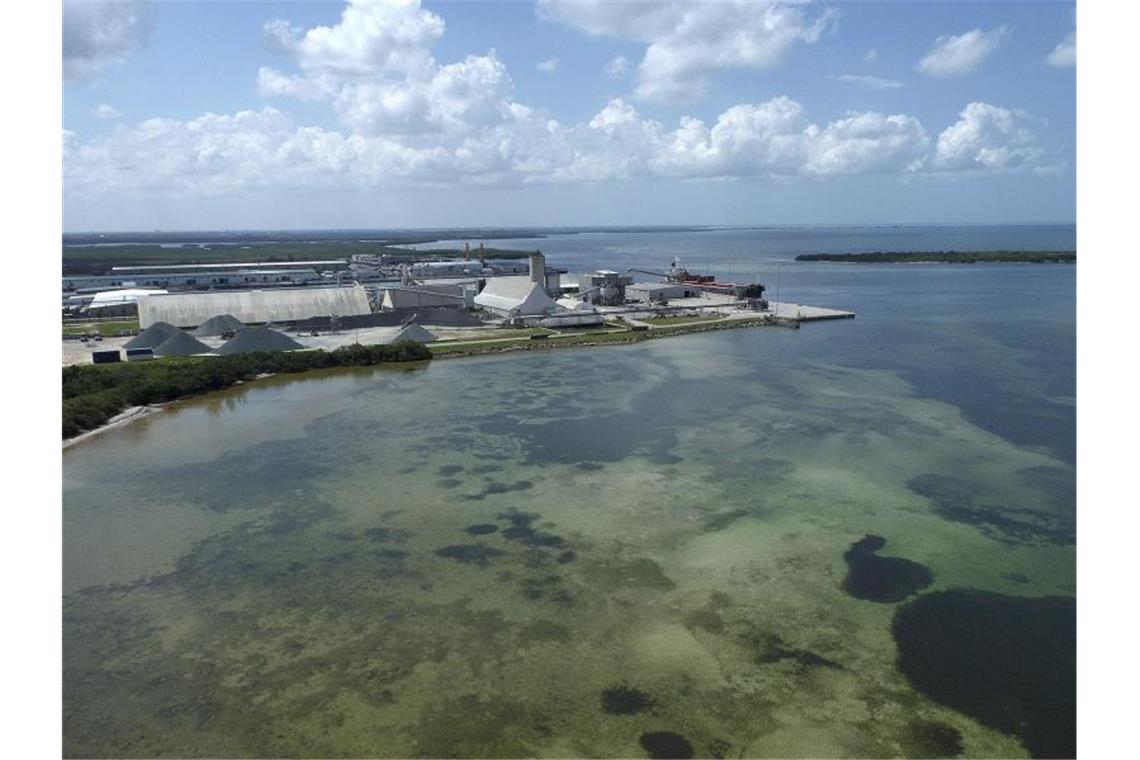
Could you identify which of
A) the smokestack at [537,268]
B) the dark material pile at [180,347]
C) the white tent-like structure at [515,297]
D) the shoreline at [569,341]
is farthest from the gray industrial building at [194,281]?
the shoreline at [569,341]

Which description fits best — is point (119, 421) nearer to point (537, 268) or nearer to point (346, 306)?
point (346, 306)

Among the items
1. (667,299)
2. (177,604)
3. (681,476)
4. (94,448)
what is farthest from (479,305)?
(177,604)

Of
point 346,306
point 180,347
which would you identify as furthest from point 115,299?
point 180,347

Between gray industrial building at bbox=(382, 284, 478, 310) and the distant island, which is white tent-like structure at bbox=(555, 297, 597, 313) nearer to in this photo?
gray industrial building at bbox=(382, 284, 478, 310)

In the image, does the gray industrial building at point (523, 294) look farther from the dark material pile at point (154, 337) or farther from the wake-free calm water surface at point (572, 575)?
the wake-free calm water surface at point (572, 575)

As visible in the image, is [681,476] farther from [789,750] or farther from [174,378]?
[174,378]

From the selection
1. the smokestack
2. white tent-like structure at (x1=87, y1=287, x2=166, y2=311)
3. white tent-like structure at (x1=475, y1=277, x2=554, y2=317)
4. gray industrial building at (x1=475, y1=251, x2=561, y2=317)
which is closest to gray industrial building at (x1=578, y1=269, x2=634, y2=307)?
gray industrial building at (x1=475, y1=251, x2=561, y2=317)
